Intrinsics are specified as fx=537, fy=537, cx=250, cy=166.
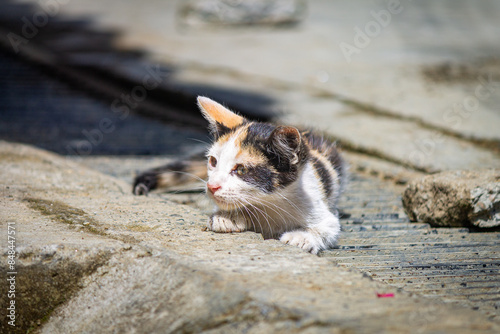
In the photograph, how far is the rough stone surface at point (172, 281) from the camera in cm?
178

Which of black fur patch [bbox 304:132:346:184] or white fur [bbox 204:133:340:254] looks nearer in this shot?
white fur [bbox 204:133:340:254]

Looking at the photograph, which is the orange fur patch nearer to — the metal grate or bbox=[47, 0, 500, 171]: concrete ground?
the metal grate

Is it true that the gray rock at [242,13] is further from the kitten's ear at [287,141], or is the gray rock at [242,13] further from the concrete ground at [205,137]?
the kitten's ear at [287,141]

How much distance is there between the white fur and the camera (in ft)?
8.89

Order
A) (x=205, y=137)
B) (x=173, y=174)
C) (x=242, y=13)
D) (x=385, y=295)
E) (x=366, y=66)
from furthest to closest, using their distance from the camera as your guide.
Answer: (x=242, y=13) → (x=366, y=66) → (x=205, y=137) → (x=173, y=174) → (x=385, y=295)

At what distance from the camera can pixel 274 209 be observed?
291 cm

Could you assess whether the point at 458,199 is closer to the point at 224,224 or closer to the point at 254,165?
the point at 254,165

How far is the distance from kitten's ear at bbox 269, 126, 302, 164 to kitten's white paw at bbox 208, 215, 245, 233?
1.46ft

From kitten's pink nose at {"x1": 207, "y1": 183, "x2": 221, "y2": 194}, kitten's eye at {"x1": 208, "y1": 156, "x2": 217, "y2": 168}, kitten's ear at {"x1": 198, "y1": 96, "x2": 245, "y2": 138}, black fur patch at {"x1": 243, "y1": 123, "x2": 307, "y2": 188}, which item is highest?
kitten's ear at {"x1": 198, "y1": 96, "x2": 245, "y2": 138}

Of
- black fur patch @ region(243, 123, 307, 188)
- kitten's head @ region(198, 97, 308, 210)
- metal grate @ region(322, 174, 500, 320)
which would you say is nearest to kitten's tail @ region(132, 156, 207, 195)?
kitten's head @ region(198, 97, 308, 210)

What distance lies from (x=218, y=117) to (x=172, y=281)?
1.32 meters

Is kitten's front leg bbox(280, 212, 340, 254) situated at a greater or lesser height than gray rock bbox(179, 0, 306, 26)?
lesser

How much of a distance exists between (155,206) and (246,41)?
19.5 ft

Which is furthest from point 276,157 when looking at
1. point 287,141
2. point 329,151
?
point 329,151
